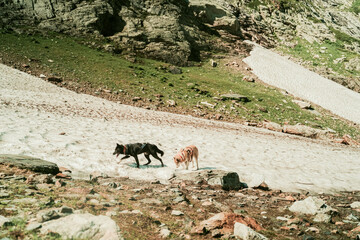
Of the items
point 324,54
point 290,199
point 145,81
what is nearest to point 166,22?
point 145,81

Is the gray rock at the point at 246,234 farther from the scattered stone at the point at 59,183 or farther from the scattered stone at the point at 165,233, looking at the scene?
the scattered stone at the point at 59,183

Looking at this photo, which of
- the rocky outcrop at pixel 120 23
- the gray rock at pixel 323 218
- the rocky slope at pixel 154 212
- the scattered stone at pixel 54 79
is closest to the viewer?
the rocky slope at pixel 154 212

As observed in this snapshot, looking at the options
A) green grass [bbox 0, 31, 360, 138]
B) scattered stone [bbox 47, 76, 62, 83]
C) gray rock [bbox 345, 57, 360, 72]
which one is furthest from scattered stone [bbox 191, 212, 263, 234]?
gray rock [bbox 345, 57, 360, 72]

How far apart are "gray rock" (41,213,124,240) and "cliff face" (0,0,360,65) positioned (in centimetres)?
3816

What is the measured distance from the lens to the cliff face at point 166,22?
37.6 meters

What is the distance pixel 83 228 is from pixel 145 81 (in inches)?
1069

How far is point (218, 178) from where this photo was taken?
787cm

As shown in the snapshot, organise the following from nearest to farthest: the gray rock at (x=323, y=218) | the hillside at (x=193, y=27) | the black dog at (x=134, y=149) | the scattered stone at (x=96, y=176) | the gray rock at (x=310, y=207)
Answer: the gray rock at (x=323, y=218)
the gray rock at (x=310, y=207)
the scattered stone at (x=96, y=176)
the black dog at (x=134, y=149)
the hillside at (x=193, y=27)

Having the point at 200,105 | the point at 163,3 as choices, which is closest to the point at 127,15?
the point at 163,3

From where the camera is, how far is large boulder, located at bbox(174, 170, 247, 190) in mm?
7797

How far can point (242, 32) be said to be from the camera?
2490 inches

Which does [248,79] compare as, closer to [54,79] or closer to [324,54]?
[54,79]

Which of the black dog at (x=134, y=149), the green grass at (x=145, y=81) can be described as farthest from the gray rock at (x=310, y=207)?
the green grass at (x=145, y=81)

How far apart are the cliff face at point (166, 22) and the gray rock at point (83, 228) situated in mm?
38162
